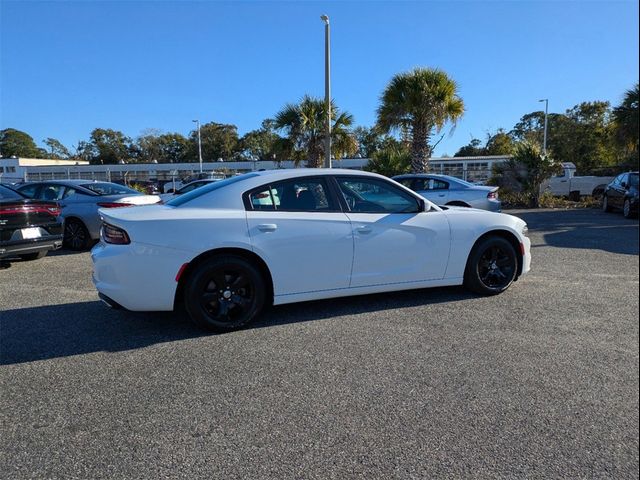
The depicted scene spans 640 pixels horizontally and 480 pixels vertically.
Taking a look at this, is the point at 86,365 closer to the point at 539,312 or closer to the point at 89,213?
the point at 539,312

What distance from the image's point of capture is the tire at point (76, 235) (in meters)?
9.27

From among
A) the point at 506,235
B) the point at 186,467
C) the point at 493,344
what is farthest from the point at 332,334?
the point at 506,235

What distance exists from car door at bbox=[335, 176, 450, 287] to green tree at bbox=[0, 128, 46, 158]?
113m

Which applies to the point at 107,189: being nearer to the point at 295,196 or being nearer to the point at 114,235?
the point at 114,235

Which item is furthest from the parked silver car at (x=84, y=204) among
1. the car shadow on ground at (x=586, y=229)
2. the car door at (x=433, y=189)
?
the car shadow on ground at (x=586, y=229)

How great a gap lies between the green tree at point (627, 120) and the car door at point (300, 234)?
18.9m

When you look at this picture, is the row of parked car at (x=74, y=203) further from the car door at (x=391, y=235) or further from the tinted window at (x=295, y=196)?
the car door at (x=391, y=235)

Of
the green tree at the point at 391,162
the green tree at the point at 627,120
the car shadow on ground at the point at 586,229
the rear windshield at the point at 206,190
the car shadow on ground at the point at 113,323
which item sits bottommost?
the car shadow on ground at the point at 113,323

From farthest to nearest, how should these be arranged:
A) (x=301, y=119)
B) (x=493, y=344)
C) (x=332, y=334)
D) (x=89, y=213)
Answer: (x=301, y=119)
(x=89, y=213)
(x=332, y=334)
(x=493, y=344)

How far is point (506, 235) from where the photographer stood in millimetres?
5465

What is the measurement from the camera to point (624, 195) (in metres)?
13.9

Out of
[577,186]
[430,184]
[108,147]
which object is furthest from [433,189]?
[108,147]

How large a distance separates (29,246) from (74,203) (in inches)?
81.8

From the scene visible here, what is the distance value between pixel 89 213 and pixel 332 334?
22.6ft
